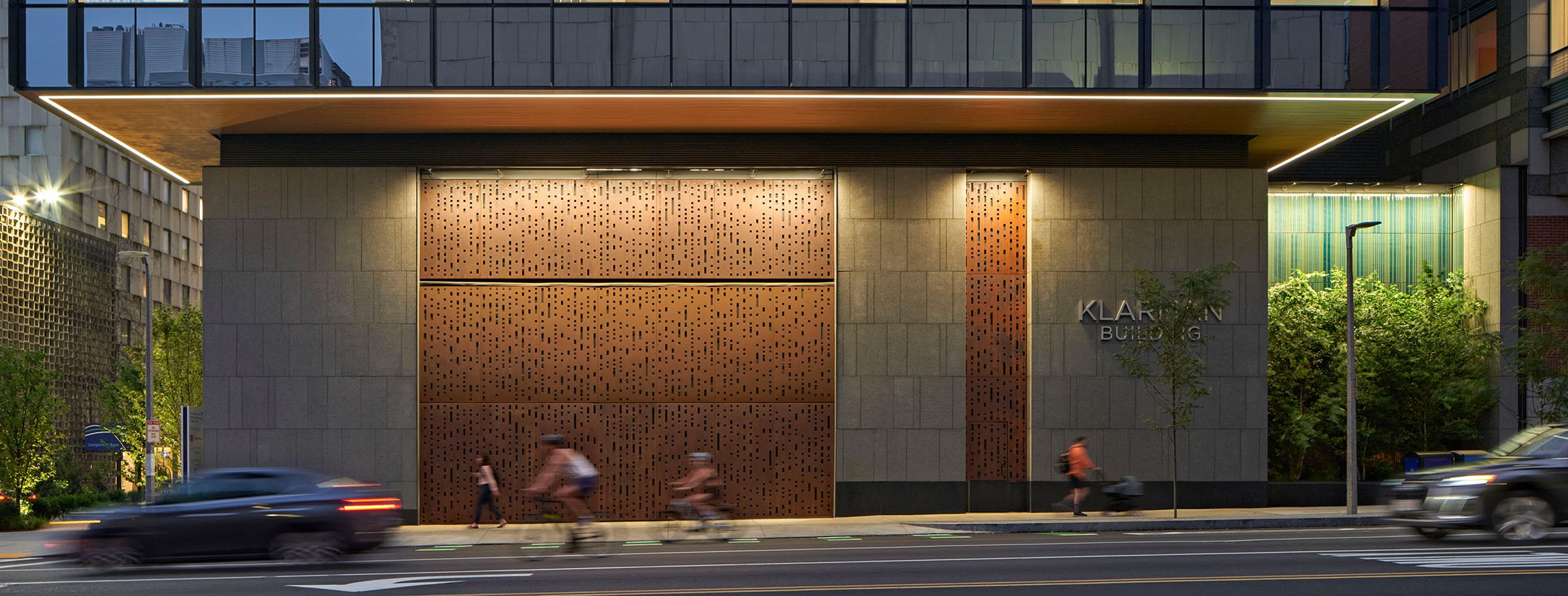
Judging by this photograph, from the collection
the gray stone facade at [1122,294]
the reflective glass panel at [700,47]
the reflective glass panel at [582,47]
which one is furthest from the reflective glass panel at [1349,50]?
the reflective glass panel at [582,47]

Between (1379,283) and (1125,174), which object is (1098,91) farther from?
(1379,283)

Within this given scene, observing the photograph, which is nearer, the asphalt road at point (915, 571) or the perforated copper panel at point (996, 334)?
the asphalt road at point (915, 571)

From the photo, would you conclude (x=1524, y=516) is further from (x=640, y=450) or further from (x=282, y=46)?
(x=282, y=46)

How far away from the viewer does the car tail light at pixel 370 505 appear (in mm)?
Answer: 16484

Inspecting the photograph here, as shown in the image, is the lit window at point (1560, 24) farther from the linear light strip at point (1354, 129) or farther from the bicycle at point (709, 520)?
the bicycle at point (709, 520)

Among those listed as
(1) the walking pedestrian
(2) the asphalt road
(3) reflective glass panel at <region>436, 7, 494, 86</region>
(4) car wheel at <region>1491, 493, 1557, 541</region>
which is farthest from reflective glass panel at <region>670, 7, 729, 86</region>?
(4) car wheel at <region>1491, 493, 1557, 541</region>

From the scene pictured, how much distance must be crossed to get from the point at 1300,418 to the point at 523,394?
637 inches

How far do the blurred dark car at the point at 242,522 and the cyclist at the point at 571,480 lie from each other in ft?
8.31

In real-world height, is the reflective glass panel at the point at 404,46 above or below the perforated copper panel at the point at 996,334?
above

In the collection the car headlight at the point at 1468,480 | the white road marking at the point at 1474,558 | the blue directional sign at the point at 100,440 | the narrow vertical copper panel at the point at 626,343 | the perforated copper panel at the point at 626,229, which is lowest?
the blue directional sign at the point at 100,440

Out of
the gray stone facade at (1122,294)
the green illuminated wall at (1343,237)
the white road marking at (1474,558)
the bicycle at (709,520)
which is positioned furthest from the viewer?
the green illuminated wall at (1343,237)

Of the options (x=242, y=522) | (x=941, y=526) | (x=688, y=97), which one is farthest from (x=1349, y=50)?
(x=242, y=522)

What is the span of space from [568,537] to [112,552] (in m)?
5.79

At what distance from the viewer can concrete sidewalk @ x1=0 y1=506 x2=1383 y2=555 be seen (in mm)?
21906
